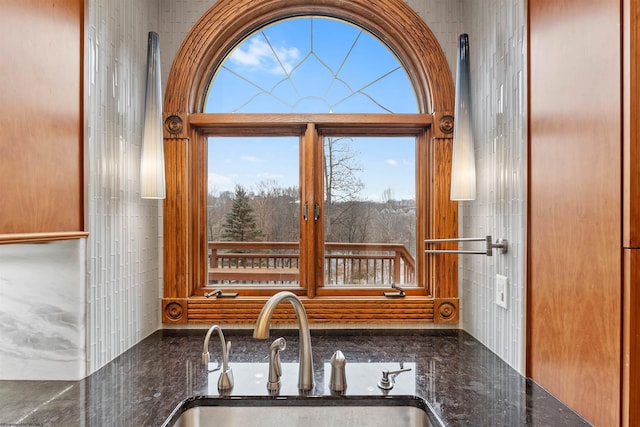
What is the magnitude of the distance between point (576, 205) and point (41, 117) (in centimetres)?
138

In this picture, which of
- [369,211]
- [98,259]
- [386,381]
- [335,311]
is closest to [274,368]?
[386,381]

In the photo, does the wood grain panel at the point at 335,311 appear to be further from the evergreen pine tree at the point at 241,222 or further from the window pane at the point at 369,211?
the evergreen pine tree at the point at 241,222

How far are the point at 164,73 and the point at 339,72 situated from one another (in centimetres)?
79

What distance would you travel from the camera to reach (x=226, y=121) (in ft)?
5.81

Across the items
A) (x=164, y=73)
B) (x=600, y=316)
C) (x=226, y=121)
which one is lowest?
(x=600, y=316)

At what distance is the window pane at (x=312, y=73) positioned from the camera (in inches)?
72.3

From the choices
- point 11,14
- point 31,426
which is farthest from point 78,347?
point 11,14

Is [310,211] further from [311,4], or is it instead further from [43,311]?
[43,311]

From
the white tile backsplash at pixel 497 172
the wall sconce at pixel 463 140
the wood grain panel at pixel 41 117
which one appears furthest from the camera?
the wall sconce at pixel 463 140

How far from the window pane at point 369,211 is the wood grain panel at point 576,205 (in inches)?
27.4

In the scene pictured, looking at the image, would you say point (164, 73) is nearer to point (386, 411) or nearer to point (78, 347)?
point (78, 347)

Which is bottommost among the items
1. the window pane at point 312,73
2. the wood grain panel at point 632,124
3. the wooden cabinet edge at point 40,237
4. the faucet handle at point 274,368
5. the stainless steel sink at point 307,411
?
the stainless steel sink at point 307,411

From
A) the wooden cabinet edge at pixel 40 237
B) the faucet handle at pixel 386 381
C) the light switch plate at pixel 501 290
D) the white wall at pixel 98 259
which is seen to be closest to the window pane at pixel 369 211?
the light switch plate at pixel 501 290

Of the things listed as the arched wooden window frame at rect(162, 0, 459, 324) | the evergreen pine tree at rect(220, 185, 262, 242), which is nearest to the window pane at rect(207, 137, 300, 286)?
the evergreen pine tree at rect(220, 185, 262, 242)
